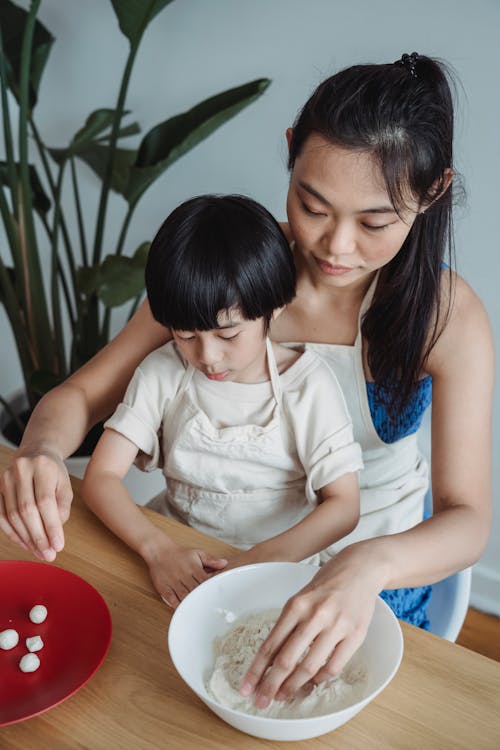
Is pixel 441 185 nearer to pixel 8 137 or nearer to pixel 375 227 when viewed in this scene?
pixel 375 227

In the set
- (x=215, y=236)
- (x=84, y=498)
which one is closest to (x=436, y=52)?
(x=215, y=236)

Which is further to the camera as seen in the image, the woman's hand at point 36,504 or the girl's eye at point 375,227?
the girl's eye at point 375,227

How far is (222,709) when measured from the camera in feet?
2.54

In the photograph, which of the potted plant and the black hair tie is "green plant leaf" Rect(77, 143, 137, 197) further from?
the black hair tie

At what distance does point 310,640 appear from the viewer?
2.60ft

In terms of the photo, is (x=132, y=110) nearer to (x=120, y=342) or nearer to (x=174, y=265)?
(x=120, y=342)

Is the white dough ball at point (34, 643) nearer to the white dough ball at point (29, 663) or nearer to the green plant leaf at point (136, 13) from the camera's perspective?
the white dough ball at point (29, 663)

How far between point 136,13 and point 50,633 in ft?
4.39

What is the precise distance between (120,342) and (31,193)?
873 mm

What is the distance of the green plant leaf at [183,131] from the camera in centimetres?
177

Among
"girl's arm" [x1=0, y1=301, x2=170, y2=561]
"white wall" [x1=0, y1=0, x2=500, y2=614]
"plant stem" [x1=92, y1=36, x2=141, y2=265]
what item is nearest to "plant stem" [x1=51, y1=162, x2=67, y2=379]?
"plant stem" [x1=92, y1=36, x2=141, y2=265]

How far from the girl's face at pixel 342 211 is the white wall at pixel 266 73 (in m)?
0.73

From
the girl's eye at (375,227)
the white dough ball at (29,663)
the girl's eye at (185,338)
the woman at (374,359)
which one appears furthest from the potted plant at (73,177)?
the white dough ball at (29,663)

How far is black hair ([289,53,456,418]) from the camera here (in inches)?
42.7
